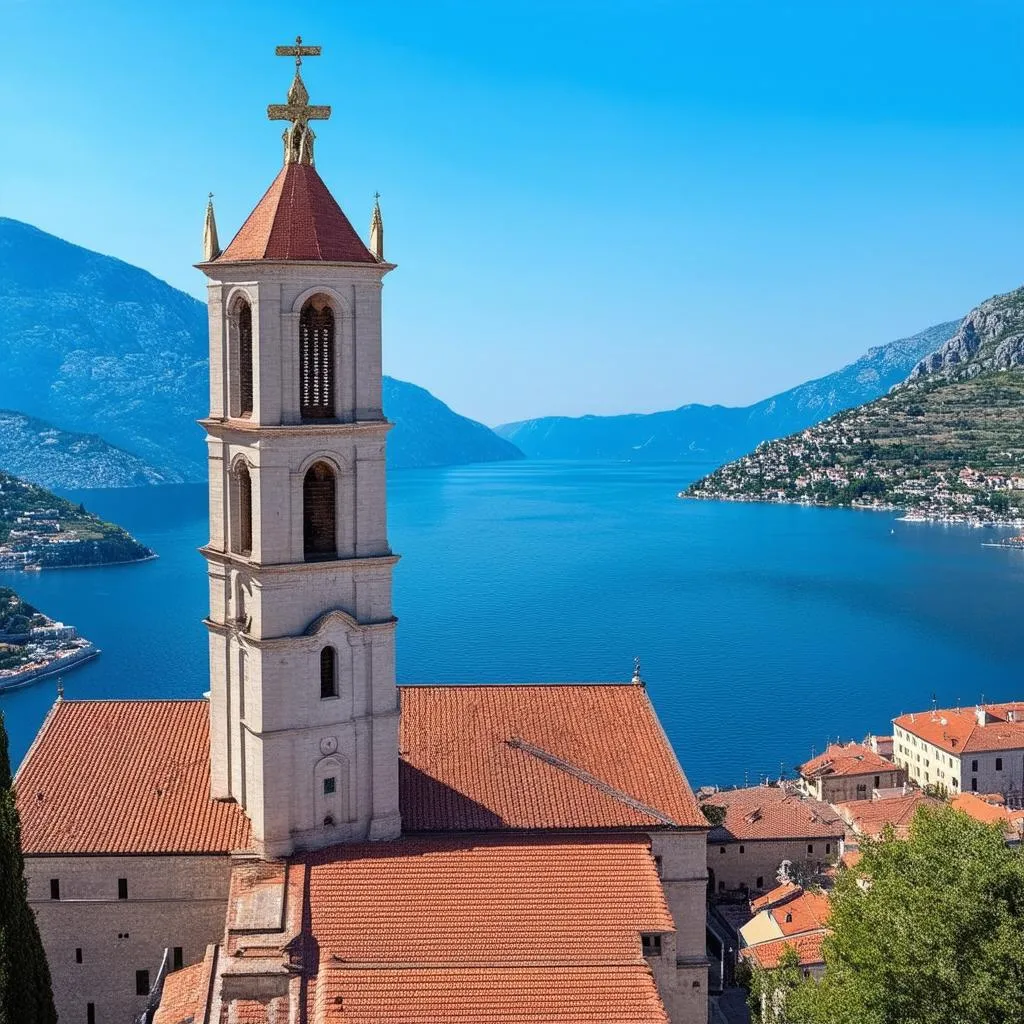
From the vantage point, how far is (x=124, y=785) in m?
27.9

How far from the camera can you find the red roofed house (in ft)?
82.2

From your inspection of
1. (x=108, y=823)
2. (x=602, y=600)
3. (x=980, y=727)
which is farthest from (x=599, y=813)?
(x=602, y=600)

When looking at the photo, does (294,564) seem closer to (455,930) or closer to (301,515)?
(301,515)

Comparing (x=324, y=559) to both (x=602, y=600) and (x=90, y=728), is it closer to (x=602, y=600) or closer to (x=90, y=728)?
(x=90, y=728)

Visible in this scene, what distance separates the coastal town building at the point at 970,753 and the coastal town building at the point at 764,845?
18438mm

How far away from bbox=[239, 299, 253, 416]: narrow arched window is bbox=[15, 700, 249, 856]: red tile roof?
775 centimetres

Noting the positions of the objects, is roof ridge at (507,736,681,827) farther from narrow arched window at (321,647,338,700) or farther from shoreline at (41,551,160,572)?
shoreline at (41,551,160,572)

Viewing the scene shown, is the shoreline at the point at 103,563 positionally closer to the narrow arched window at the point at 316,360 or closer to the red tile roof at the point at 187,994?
the red tile roof at the point at 187,994

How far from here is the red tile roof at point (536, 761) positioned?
27.9 m

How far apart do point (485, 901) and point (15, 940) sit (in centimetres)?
903

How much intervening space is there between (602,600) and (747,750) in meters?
54.1

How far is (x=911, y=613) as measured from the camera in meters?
127

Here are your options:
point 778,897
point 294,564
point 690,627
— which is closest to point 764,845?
point 778,897

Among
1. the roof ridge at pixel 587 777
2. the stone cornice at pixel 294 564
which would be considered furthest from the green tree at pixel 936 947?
the stone cornice at pixel 294 564
